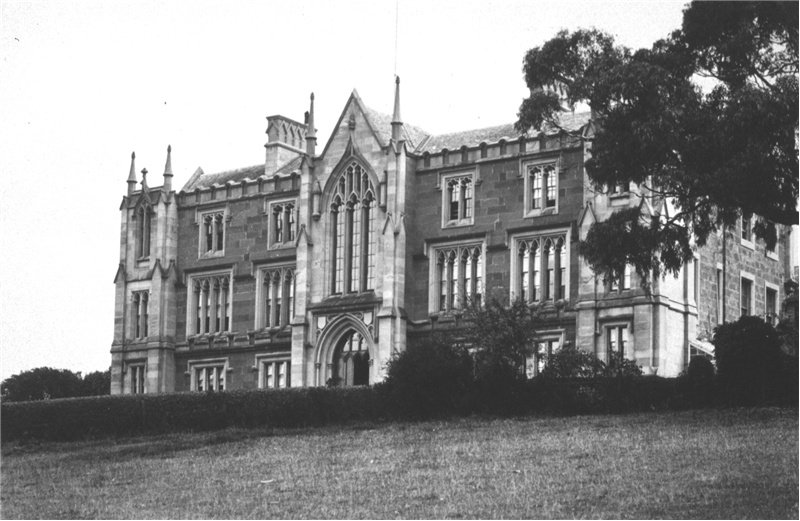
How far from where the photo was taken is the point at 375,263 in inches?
2350

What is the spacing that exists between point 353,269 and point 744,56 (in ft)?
74.3

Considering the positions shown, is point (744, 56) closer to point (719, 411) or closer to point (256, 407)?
point (719, 411)

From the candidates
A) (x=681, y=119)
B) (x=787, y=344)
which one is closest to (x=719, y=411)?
(x=787, y=344)

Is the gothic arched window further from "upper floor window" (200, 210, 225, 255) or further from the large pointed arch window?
the large pointed arch window

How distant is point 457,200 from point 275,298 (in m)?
9.11

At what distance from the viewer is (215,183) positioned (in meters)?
68.2

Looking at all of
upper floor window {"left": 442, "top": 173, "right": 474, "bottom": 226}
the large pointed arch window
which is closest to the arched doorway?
the large pointed arch window

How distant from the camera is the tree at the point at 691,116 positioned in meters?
39.5

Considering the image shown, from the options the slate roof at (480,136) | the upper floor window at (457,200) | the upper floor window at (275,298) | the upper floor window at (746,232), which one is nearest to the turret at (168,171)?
the upper floor window at (275,298)

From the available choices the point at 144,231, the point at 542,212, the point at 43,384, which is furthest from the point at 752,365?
the point at 43,384

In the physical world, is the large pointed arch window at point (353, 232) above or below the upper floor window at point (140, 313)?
above

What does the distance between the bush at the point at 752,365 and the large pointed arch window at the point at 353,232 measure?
1863 centimetres

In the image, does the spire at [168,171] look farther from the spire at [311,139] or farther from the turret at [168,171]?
the spire at [311,139]

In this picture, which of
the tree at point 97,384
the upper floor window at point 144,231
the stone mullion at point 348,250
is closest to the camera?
the stone mullion at point 348,250
